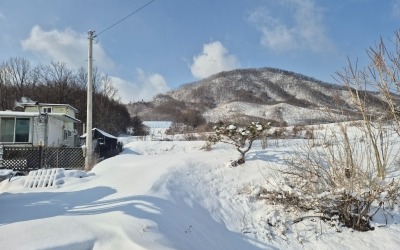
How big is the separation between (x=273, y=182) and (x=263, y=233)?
5.10ft

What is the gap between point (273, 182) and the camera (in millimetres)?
6309

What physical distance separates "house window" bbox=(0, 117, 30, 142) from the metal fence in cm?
539

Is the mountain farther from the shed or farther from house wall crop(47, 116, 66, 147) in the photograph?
the shed

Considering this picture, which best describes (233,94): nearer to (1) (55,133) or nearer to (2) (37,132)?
(1) (55,133)

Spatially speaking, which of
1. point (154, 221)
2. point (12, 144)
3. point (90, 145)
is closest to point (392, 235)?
point (154, 221)

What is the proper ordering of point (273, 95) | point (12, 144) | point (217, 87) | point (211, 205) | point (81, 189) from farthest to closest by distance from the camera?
point (217, 87)
point (273, 95)
point (12, 144)
point (81, 189)
point (211, 205)

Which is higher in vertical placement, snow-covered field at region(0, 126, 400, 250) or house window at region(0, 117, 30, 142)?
house window at region(0, 117, 30, 142)

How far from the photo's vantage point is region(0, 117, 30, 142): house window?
18828mm

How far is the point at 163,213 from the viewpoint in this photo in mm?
4477

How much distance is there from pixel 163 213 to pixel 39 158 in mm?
10560

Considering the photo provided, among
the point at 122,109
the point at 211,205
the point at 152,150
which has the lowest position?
the point at 211,205

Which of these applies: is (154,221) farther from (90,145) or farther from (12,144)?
(12,144)

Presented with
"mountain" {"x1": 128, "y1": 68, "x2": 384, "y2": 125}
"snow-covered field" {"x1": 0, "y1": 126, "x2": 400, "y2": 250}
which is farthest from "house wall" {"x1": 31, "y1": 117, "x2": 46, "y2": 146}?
"mountain" {"x1": 128, "y1": 68, "x2": 384, "y2": 125}

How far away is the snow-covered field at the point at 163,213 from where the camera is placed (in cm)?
348
